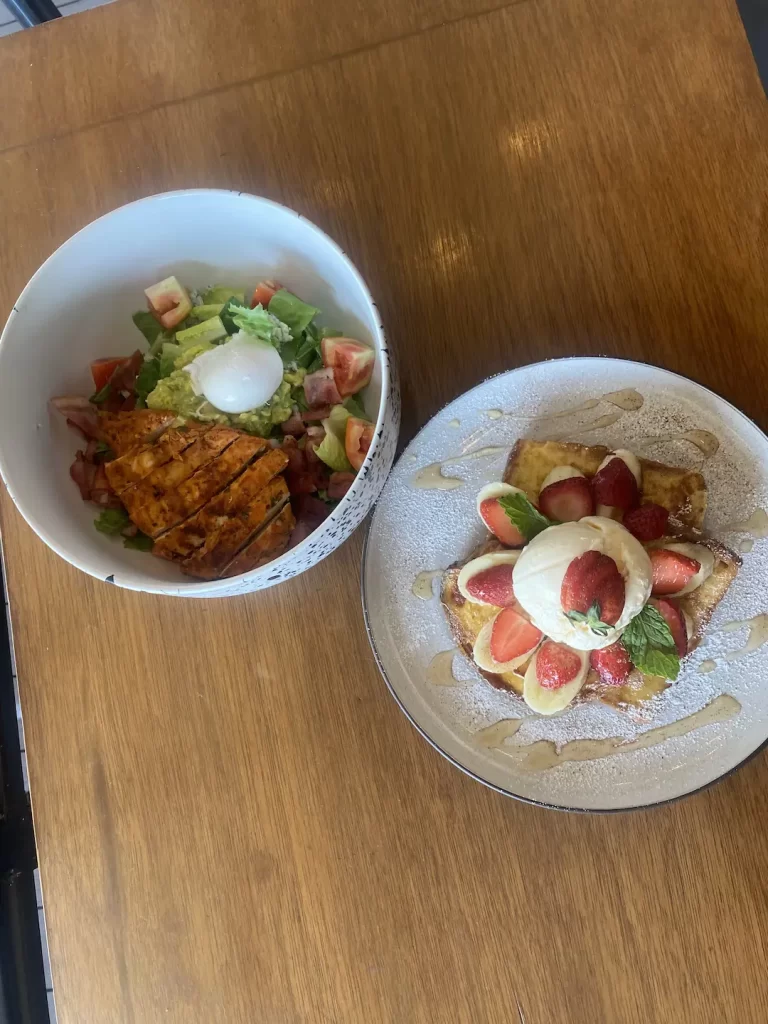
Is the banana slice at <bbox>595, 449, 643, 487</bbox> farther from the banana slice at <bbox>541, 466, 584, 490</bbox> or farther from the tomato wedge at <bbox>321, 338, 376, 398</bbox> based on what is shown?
the tomato wedge at <bbox>321, 338, 376, 398</bbox>

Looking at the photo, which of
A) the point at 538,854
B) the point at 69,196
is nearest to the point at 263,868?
the point at 538,854

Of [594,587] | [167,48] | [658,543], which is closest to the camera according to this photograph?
[594,587]

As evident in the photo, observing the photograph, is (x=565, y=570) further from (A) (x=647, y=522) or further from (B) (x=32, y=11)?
(B) (x=32, y=11)

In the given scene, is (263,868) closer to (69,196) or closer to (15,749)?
(15,749)

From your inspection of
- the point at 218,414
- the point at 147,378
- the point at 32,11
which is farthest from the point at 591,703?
the point at 32,11

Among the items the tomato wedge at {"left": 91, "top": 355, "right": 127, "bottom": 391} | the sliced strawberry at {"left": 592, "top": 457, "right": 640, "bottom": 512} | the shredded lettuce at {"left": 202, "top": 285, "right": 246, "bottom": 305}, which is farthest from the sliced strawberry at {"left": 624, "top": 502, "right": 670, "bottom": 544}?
the tomato wedge at {"left": 91, "top": 355, "right": 127, "bottom": 391}

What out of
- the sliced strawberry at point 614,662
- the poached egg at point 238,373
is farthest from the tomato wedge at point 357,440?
the sliced strawberry at point 614,662

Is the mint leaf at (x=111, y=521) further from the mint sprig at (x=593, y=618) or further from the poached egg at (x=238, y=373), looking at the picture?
the mint sprig at (x=593, y=618)
